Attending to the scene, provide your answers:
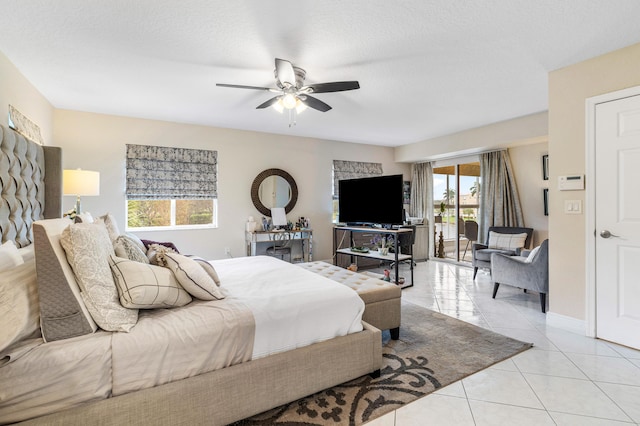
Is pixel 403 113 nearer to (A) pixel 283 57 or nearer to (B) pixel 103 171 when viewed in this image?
(A) pixel 283 57

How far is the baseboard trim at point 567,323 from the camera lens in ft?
9.27

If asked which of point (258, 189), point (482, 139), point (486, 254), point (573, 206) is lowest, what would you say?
point (486, 254)

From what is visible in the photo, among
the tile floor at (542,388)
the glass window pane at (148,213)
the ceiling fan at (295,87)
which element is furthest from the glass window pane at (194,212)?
the tile floor at (542,388)

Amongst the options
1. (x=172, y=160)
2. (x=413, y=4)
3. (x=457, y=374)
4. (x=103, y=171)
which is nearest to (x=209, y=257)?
(x=172, y=160)

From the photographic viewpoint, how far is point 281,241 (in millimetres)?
5445

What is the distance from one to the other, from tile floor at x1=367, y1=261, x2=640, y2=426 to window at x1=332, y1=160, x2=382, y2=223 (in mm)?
3674

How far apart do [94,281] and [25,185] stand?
1590 millimetres

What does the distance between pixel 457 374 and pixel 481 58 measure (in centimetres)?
260

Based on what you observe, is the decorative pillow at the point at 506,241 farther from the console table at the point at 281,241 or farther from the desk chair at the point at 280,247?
the desk chair at the point at 280,247

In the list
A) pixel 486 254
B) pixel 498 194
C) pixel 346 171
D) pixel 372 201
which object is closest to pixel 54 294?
pixel 372 201

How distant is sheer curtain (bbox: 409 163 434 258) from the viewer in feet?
22.2

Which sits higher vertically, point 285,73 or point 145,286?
point 285,73

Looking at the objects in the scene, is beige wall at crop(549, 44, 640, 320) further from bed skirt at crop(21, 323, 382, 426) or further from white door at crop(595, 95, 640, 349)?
bed skirt at crop(21, 323, 382, 426)

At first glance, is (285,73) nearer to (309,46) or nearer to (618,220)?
(309,46)
